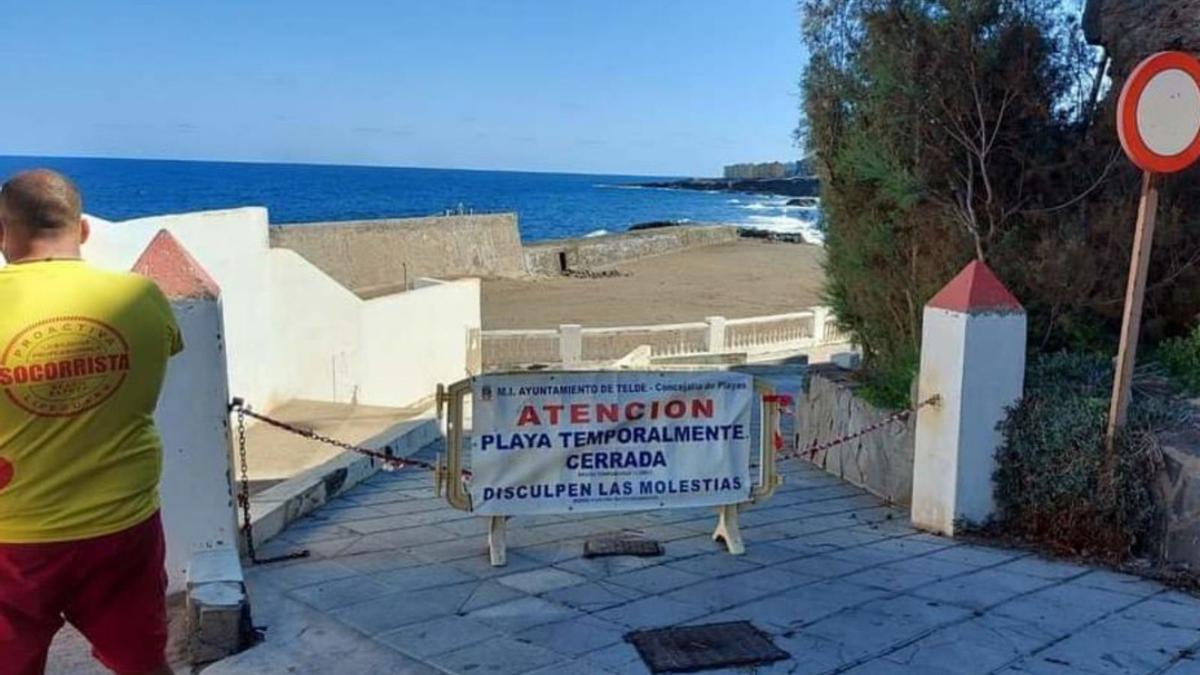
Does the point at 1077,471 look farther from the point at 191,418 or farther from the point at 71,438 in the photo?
the point at 71,438

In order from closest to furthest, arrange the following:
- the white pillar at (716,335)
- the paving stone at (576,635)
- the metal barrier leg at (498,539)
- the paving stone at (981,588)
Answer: the paving stone at (576,635) → the paving stone at (981,588) → the metal barrier leg at (498,539) → the white pillar at (716,335)

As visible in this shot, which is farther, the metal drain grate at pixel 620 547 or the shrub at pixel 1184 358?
the shrub at pixel 1184 358

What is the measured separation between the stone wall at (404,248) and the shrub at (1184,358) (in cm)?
2362

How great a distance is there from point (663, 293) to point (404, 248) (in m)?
9.56

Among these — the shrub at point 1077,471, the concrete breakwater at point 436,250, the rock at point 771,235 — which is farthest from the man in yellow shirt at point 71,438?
the rock at point 771,235

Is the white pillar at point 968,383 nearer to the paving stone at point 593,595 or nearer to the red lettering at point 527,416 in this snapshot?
the paving stone at point 593,595

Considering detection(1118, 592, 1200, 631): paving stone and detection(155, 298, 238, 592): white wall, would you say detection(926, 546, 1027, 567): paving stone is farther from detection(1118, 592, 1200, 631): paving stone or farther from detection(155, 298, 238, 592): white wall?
detection(155, 298, 238, 592): white wall

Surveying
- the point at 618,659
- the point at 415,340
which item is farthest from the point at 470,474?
the point at 415,340

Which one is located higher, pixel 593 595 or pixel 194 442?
pixel 194 442

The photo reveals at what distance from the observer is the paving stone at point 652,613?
454 cm

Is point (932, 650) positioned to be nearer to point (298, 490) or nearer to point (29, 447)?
point (29, 447)

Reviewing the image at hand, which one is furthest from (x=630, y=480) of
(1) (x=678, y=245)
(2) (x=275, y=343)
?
(1) (x=678, y=245)

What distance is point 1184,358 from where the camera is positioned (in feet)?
22.9

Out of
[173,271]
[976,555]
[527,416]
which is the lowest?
[976,555]
